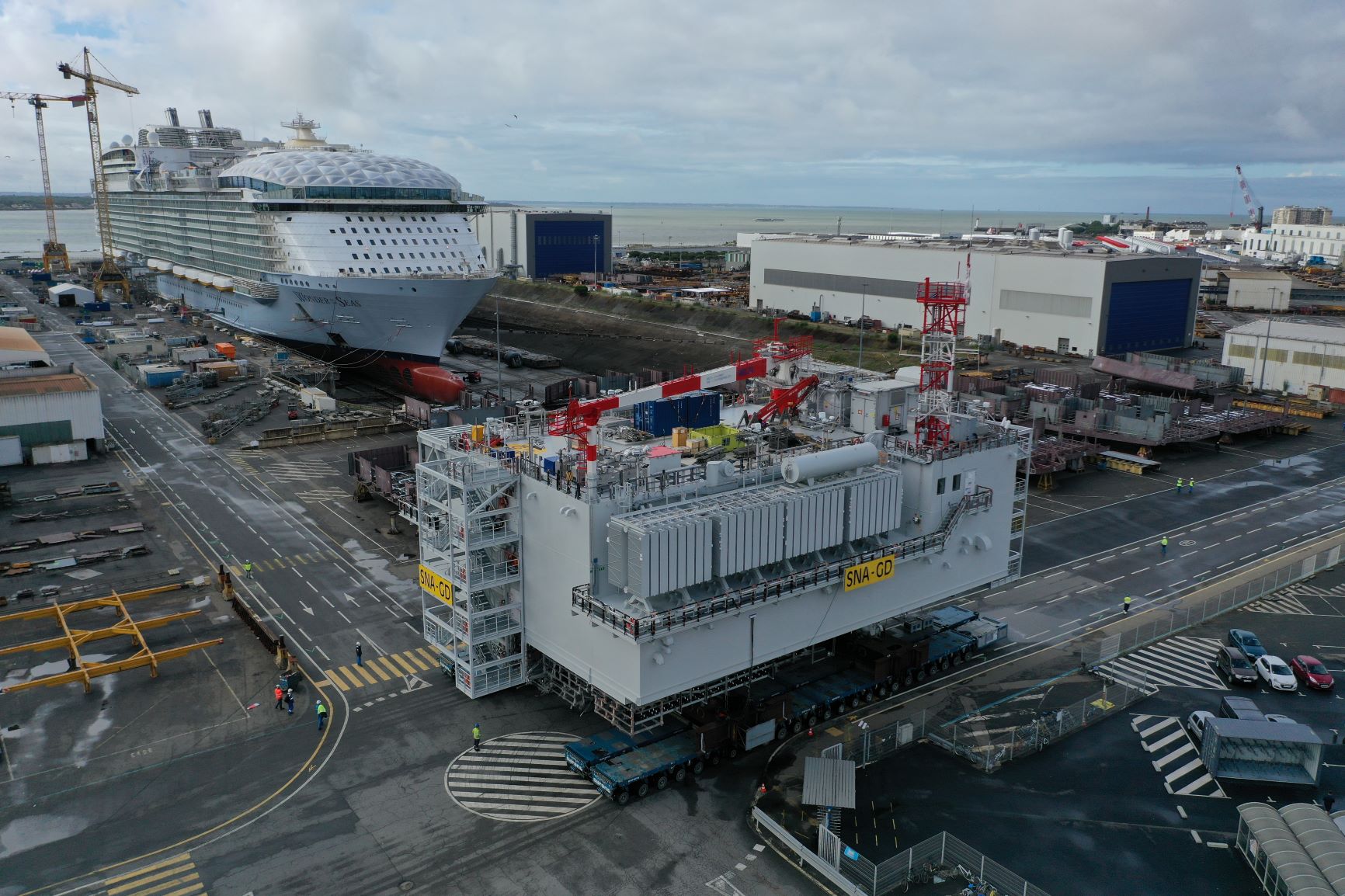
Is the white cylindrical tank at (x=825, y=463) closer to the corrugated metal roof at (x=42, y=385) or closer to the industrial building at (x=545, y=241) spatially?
the corrugated metal roof at (x=42, y=385)

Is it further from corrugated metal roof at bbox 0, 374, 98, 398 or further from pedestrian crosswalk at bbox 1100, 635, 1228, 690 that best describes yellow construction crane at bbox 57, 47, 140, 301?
pedestrian crosswalk at bbox 1100, 635, 1228, 690

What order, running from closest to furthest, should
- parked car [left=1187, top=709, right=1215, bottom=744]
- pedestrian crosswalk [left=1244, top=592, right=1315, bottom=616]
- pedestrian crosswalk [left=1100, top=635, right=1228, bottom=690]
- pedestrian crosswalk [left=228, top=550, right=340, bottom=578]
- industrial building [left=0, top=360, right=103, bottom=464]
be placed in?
parked car [left=1187, top=709, right=1215, bottom=744] → pedestrian crosswalk [left=1100, top=635, right=1228, bottom=690] → pedestrian crosswalk [left=1244, top=592, right=1315, bottom=616] → pedestrian crosswalk [left=228, top=550, right=340, bottom=578] → industrial building [left=0, top=360, right=103, bottom=464]

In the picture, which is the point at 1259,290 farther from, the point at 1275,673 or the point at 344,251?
the point at 344,251

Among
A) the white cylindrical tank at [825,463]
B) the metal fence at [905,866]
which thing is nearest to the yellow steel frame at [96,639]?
the white cylindrical tank at [825,463]

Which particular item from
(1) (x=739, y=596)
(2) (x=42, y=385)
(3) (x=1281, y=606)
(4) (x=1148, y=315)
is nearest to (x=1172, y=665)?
(3) (x=1281, y=606)

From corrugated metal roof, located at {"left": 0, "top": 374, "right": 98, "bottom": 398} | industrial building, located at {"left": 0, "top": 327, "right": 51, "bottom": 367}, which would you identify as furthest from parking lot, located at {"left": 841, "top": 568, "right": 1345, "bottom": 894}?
industrial building, located at {"left": 0, "top": 327, "right": 51, "bottom": 367}
